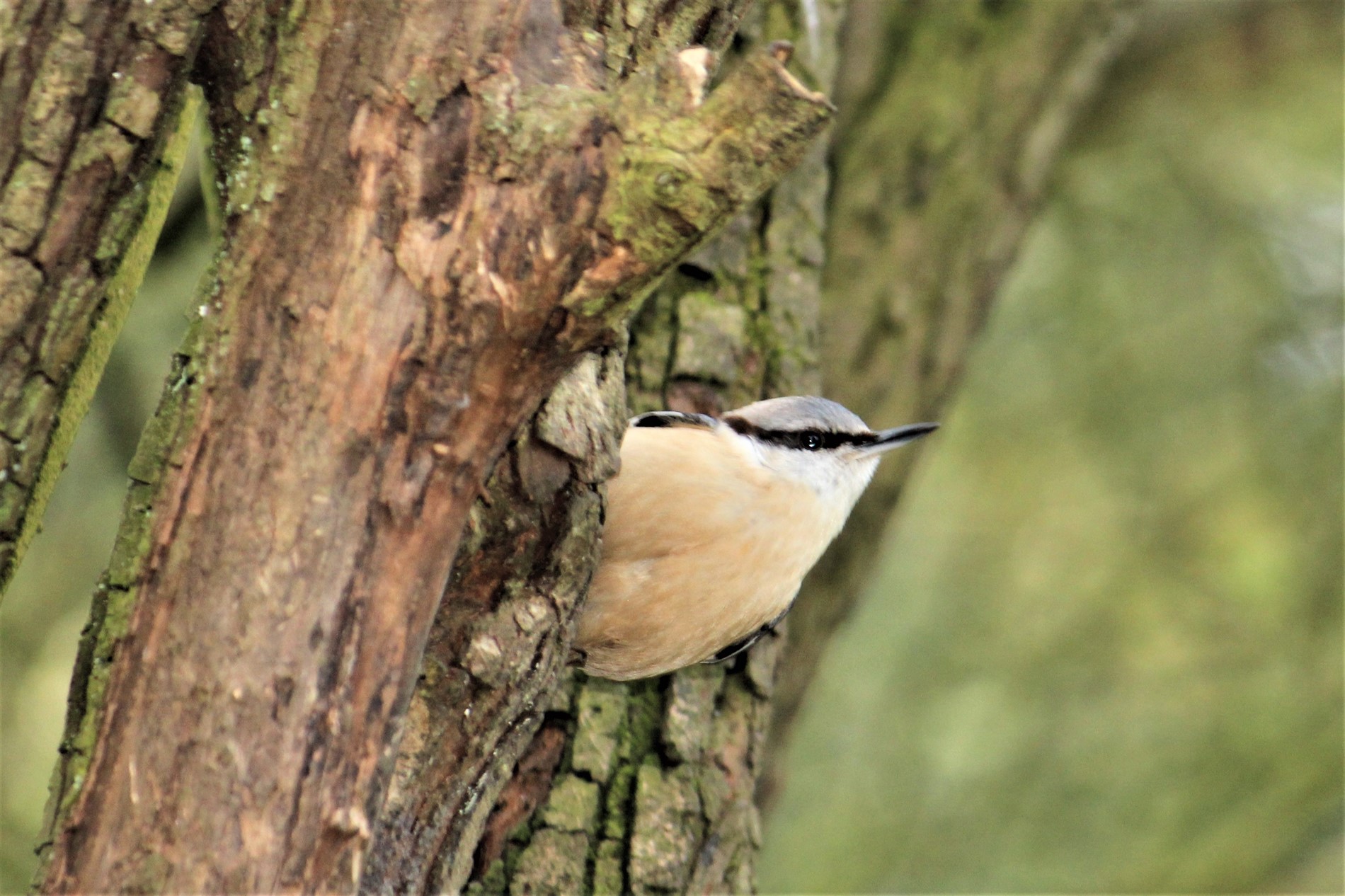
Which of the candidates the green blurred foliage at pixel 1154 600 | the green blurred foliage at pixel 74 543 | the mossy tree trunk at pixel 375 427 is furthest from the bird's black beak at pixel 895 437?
the green blurred foliage at pixel 1154 600

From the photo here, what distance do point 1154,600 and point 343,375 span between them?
410 centimetres

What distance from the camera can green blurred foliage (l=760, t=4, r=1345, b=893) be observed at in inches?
178

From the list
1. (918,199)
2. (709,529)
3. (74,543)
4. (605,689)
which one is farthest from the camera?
(74,543)

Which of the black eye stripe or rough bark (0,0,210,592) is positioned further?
the black eye stripe

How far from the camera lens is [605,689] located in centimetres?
238

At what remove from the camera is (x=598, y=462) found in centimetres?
180

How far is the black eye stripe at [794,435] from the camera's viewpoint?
2.56 m

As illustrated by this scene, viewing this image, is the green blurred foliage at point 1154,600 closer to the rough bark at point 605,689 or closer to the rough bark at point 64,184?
the rough bark at point 605,689

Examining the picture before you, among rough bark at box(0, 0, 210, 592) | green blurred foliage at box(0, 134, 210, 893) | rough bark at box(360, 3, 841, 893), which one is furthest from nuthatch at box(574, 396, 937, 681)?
green blurred foliage at box(0, 134, 210, 893)

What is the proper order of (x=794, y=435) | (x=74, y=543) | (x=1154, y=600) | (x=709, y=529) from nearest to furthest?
(x=709, y=529) < (x=794, y=435) < (x=74, y=543) < (x=1154, y=600)

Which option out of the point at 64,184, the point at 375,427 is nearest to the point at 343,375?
the point at 375,427

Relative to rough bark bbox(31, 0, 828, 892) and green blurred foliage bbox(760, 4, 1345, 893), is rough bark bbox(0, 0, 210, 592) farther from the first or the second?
green blurred foliage bbox(760, 4, 1345, 893)

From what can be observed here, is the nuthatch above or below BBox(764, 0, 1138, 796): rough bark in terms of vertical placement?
below

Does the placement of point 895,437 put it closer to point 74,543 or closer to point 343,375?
point 343,375
